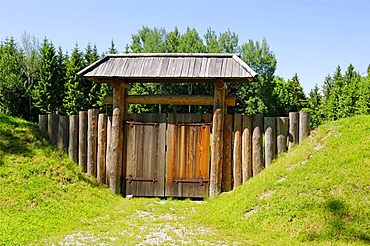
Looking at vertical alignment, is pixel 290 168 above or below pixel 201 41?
below

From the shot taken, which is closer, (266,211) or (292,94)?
(266,211)

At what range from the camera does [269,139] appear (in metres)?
12.1

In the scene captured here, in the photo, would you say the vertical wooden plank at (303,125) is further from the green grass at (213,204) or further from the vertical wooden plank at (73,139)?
the vertical wooden plank at (73,139)

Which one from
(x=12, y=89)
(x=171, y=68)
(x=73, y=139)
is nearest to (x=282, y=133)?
(x=171, y=68)

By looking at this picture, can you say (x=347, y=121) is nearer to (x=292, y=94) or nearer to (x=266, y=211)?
(x=266, y=211)

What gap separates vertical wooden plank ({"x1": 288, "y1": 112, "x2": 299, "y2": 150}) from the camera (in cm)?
1199

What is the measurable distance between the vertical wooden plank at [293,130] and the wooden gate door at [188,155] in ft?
9.39

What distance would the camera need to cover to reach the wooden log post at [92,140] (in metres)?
12.9

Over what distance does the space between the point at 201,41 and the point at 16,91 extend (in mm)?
26293

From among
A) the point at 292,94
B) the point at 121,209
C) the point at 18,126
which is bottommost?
the point at 121,209

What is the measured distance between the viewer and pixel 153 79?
12.6 m

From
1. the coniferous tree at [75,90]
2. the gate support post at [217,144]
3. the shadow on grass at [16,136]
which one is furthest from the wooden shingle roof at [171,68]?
the coniferous tree at [75,90]

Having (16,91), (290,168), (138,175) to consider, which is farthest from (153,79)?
(16,91)

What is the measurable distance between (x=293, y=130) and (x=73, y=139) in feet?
26.7
